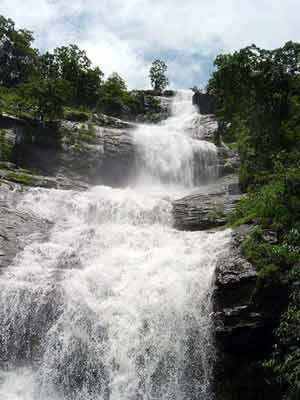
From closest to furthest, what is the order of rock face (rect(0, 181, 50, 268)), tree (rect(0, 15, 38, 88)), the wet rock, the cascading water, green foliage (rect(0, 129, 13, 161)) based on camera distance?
the cascading water, rock face (rect(0, 181, 50, 268)), the wet rock, green foliage (rect(0, 129, 13, 161)), tree (rect(0, 15, 38, 88))

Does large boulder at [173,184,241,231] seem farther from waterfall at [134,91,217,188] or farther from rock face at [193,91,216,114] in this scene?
rock face at [193,91,216,114]

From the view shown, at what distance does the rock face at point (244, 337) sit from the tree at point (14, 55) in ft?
175

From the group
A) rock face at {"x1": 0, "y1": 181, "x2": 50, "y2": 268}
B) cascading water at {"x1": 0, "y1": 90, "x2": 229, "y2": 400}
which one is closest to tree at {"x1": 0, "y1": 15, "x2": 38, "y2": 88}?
rock face at {"x1": 0, "y1": 181, "x2": 50, "y2": 268}

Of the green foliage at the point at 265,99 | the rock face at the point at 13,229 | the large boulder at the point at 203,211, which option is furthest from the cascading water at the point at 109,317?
the green foliage at the point at 265,99

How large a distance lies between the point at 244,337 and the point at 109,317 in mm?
4404

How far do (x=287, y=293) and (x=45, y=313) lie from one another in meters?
7.85

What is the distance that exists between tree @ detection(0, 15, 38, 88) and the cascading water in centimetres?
4745

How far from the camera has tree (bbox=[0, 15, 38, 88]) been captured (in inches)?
2408

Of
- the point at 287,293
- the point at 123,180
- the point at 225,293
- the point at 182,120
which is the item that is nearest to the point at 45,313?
the point at 225,293

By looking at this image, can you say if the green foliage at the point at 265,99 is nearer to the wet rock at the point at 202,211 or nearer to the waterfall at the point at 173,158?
the wet rock at the point at 202,211

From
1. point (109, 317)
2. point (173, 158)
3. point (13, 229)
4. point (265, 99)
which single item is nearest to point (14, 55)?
point (173, 158)

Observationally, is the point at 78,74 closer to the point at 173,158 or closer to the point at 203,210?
the point at 173,158

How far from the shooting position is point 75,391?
544 inches

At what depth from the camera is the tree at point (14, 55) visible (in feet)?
201
